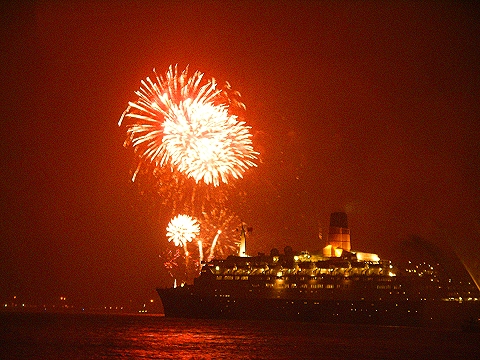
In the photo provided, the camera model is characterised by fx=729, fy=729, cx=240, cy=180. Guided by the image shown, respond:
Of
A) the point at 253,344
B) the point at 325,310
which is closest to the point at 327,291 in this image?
the point at 325,310

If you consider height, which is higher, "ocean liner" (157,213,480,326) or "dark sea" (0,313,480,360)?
"ocean liner" (157,213,480,326)

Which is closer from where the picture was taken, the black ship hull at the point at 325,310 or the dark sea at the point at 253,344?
the dark sea at the point at 253,344

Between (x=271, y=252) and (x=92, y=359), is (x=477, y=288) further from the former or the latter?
(x=92, y=359)

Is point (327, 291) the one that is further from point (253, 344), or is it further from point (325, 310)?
point (253, 344)

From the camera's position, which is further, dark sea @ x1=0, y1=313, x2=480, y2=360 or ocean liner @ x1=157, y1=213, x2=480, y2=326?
ocean liner @ x1=157, y1=213, x2=480, y2=326

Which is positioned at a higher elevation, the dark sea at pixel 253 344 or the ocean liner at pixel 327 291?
the ocean liner at pixel 327 291

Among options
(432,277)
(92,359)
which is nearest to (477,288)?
(432,277)
